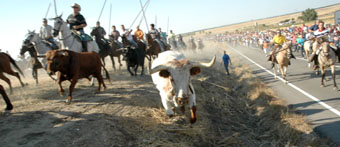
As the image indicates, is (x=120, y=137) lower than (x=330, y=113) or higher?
higher

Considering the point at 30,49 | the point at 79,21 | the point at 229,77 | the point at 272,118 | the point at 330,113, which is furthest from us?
the point at 229,77

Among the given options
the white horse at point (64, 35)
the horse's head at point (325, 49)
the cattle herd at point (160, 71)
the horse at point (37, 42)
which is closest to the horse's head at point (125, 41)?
the white horse at point (64, 35)

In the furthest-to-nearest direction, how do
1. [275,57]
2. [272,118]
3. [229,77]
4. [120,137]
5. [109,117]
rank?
[229,77]
[275,57]
[272,118]
[109,117]
[120,137]

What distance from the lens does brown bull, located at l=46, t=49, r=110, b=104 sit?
7.65m

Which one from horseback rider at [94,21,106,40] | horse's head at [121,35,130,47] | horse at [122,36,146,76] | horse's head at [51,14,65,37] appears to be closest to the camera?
horse's head at [51,14,65,37]

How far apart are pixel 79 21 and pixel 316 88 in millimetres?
10804

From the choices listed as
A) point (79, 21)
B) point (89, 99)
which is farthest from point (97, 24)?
point (89, 99)

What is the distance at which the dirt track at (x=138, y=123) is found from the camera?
561 cm

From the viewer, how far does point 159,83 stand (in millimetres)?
7105

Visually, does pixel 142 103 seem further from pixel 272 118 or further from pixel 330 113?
pixel 330 113

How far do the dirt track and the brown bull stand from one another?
31.1 inches

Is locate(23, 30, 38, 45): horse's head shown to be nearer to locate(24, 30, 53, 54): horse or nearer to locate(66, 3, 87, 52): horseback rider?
locate(24, 30, 53, 54): horse

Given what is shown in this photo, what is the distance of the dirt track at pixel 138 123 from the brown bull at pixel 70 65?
0.79 m

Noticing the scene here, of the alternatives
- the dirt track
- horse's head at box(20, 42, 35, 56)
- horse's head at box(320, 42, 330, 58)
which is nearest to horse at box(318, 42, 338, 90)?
horse's head at box(320, 42, 330, 58)
